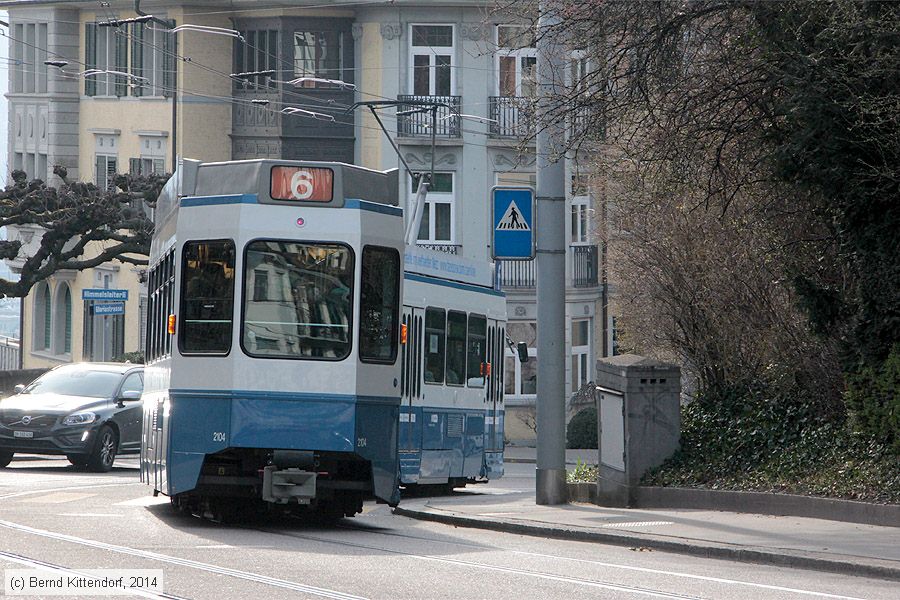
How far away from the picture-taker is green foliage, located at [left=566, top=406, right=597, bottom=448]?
40.9 metres

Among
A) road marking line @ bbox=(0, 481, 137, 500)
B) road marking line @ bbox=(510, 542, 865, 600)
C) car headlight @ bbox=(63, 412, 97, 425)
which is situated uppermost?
car headlight @ bbox=(63, 412, 97, 425)

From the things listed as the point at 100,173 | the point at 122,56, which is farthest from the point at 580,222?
the point at 100,173

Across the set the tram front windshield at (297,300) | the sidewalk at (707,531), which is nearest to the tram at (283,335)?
the tram front windshield at (297,300)

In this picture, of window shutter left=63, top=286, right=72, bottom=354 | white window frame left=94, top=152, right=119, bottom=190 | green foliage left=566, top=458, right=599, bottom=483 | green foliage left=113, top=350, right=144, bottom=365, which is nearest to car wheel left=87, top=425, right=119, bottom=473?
green foliage left=566, top=458, right=599, bottom=483

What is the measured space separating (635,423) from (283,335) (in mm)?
5355

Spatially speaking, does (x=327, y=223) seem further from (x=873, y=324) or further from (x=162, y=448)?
→ (x=873, y=324)

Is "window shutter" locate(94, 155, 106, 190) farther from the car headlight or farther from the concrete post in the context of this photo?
the concrete post

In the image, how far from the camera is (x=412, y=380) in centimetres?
1969

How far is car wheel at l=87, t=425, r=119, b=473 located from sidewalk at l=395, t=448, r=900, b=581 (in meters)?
7.42

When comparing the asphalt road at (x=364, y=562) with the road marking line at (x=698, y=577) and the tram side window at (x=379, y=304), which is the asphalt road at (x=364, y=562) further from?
the tram side window at (x=379, y=304)

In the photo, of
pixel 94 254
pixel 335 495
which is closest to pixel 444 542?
pixel 335 495

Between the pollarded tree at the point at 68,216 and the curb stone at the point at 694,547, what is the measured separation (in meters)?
24.6

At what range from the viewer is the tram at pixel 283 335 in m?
14.1

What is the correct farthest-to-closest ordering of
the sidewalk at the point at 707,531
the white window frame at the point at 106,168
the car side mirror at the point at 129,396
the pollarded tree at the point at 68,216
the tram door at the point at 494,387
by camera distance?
1. the white window frame at the point at 106,168
2. the pollarded tree at the point at 68,216
3. the car side mirror at the point at 129,396
4. the tram door at the point at 494,387
5. the sidewalk at the point at 707,531
